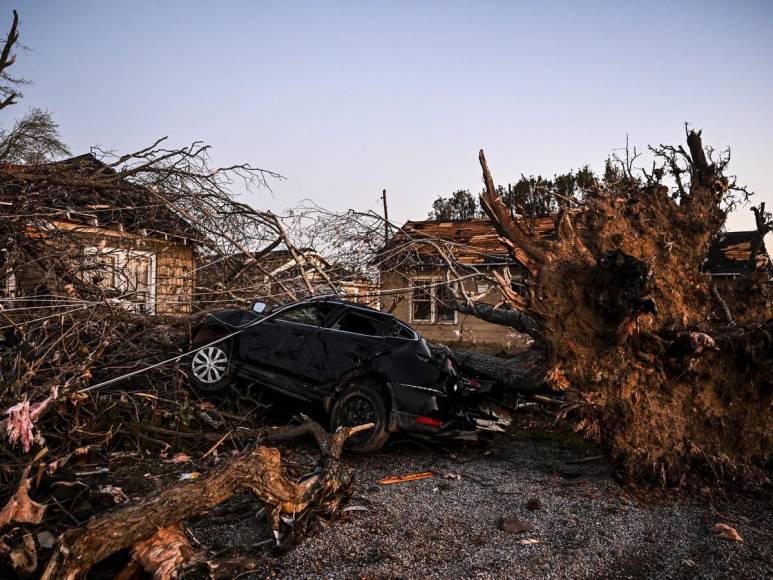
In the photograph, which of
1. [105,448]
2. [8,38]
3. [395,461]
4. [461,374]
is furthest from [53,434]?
[8,38]

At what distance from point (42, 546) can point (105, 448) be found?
2051 millimetres

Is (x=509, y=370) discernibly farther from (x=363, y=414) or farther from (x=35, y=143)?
(x=35, y=143)

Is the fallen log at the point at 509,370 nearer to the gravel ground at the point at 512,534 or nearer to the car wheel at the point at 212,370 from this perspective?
the gravel ground at the point at 512,534

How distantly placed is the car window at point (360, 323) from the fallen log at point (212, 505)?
5.91 feet

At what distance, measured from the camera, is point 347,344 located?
6316 millimetres

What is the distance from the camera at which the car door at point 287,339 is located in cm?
657

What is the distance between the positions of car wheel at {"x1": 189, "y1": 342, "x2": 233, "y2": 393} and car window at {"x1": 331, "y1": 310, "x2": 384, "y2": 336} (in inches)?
58.2

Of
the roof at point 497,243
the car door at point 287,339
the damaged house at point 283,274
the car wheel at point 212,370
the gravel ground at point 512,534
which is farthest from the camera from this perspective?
the roof at point 497,243

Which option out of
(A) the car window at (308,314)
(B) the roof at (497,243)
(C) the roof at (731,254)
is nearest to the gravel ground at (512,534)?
(A) the car window at (308,314)

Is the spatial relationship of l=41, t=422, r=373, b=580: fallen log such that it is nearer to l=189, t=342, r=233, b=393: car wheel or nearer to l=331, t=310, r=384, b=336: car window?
l=331, t=310, r=384, b=336: car window

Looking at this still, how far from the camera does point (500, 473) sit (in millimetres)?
5883

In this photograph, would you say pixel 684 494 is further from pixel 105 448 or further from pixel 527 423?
pixel 105 448

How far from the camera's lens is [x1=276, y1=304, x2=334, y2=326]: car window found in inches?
266

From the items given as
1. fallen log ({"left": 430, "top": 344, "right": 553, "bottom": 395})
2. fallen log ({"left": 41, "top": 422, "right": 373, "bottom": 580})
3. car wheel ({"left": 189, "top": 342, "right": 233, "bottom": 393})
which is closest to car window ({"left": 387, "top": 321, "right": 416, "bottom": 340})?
fallen log ({"left": 430, "top": 344, "right": 553, "bottom": 395})
